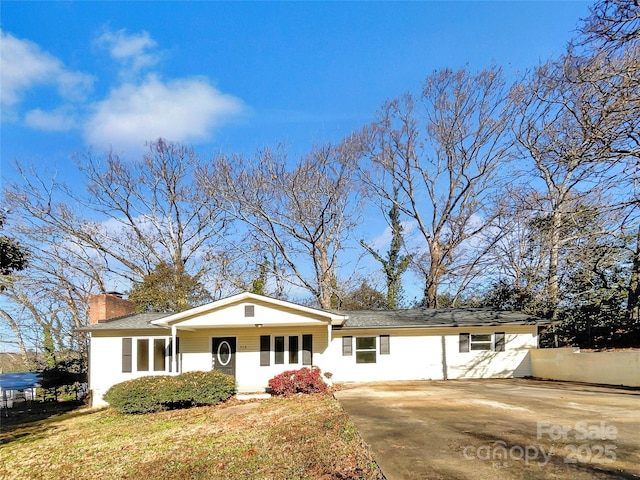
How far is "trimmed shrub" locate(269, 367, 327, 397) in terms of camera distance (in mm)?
14141

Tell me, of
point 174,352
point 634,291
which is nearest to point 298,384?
point 174,352

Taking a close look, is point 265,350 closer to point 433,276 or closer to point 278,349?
point 278,349

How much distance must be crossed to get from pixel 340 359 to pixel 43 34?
15219 millimetres

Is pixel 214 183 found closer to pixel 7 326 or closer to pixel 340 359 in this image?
pixel 340 359

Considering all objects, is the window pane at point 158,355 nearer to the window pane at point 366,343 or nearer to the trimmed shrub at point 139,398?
the trimmed shrub at point 139,398

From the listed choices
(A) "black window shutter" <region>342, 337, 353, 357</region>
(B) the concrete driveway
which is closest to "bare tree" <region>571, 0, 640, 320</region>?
(B) the concrete driveway

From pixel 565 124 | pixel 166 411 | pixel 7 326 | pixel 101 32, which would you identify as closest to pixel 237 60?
pixel 101 32

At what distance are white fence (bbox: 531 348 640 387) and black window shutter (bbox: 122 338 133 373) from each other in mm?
16298

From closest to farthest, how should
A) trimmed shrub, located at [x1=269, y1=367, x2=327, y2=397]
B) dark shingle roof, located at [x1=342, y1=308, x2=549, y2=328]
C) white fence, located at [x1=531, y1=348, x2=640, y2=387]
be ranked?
1. white fence, located at [x1=531, y1=348, x2=640, y2=387]
2. trimmed shrub, located at [x1=269, y1=367, x2=327, y2=397]
3. dark shingle roof, located at [x1=342, y1=308, x2=549, y2=328]

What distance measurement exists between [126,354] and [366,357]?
31.6ft

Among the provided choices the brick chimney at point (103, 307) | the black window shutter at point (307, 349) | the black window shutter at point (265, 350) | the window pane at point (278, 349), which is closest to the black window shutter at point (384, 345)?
the black window shutter at point (307, 349)

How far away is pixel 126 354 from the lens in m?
16.1

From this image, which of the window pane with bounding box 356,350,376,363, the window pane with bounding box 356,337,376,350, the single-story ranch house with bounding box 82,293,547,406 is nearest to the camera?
the single-story ranch house with bounding box 82,293,547,406

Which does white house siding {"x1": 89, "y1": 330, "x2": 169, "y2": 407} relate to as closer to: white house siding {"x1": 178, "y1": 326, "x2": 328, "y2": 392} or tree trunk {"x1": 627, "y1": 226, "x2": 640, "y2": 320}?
white house siding {"x1": 178, "y1": 326, "x2": 328, "y2": 392}
